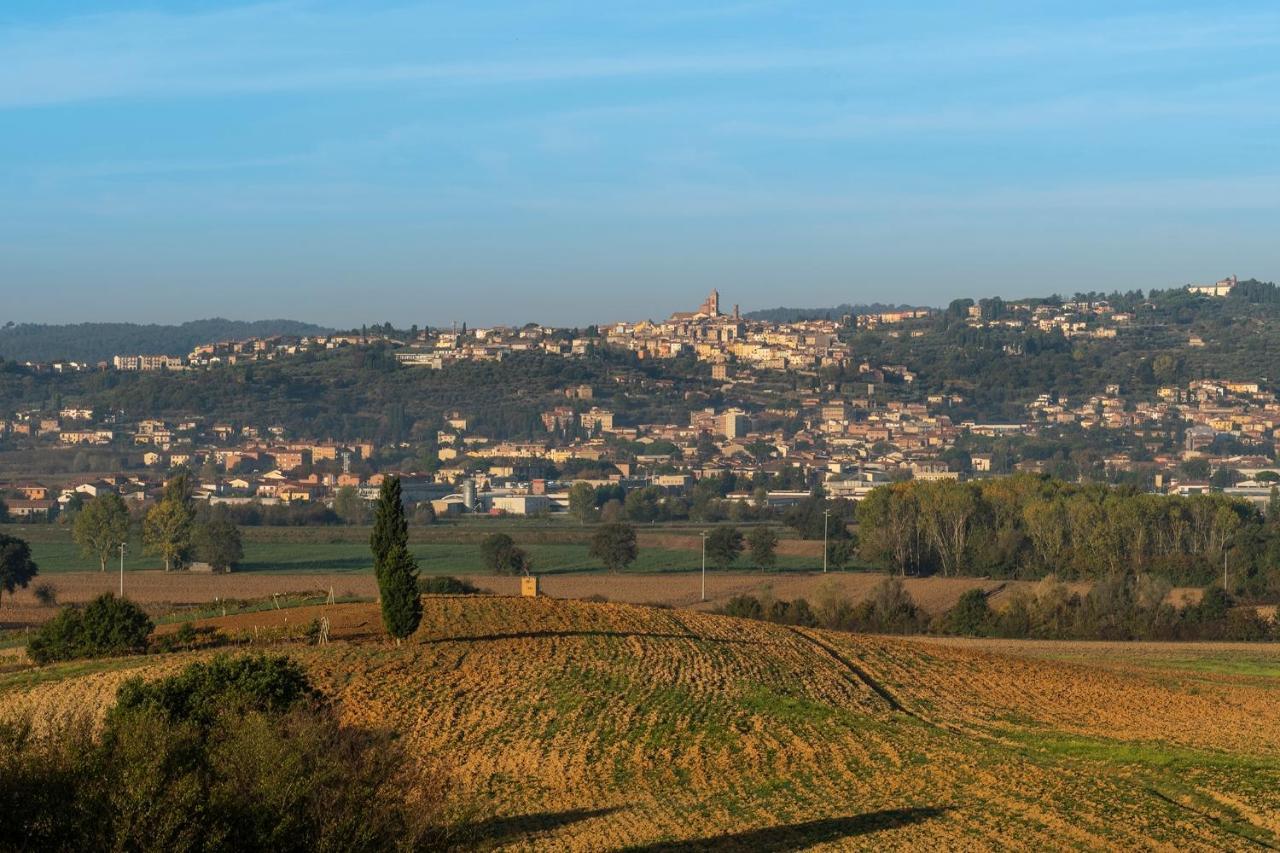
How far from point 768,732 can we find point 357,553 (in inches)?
2288

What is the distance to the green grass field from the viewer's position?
7662 cm

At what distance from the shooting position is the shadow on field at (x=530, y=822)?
18.7 metres

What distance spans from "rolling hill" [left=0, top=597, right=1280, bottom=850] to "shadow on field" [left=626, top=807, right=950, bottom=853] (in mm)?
48

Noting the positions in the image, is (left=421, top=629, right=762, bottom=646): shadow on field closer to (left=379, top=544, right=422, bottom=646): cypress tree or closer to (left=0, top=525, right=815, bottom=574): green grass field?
(left=379, top=544, right=422, bottom=646): cypress tree

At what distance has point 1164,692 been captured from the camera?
119 feet

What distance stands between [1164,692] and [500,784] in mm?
18452

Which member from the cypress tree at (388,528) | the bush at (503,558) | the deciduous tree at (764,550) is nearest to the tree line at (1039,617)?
the bush at (503,558)

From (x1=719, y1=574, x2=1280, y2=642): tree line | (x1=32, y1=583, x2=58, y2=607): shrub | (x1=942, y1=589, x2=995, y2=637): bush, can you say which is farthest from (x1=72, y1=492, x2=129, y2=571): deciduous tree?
(x1=942, y1=589, x2=995, y2=637): bush

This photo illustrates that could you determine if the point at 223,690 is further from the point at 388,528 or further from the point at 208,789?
the point at 388,528

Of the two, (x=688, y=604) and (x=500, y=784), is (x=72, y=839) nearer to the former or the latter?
(x=500, y=784)

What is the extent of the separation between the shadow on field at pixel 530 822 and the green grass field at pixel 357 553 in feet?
169

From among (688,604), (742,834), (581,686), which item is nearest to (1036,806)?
(742,834)

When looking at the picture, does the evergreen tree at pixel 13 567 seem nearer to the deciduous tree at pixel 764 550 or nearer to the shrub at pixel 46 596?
the shrub at pixel 46 596

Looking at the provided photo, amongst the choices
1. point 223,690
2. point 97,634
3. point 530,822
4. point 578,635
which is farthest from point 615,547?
point 530,822
